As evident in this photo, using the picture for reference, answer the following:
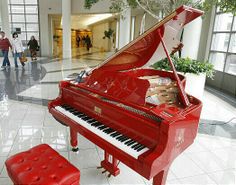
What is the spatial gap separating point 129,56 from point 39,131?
6.72 ft

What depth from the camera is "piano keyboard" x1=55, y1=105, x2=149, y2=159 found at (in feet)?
4.91

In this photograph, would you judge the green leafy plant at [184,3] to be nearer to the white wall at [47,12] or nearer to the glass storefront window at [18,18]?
the white wall at [47,12]

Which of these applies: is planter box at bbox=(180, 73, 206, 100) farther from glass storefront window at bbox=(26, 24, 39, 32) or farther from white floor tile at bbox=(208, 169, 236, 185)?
glass storefront window at bbox=(26, 24, 39, 32)

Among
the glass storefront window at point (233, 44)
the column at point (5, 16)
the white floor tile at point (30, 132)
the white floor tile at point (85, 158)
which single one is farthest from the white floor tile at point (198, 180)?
the column at point (5, 16)

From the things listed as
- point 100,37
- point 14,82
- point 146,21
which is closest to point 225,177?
point 14,82

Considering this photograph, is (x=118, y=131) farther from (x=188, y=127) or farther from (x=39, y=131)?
(x=39, y=131)

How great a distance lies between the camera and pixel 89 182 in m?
2.26

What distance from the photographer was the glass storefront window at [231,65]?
6.53 meters

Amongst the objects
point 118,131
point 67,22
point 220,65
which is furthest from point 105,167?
point 67,22

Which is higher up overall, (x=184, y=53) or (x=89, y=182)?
(x=184, y=53)

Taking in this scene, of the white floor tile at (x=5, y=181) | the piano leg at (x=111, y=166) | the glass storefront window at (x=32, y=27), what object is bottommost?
the white floor tile at (x=5, y=181)

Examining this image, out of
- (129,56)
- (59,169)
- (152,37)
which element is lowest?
(59,169)

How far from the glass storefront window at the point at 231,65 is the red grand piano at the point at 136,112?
4.91 meters

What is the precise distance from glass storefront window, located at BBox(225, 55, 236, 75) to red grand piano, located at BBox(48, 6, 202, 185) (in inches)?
193
